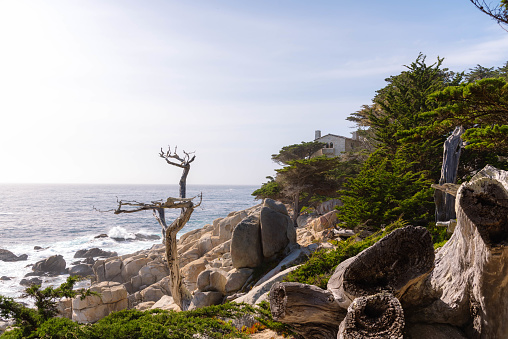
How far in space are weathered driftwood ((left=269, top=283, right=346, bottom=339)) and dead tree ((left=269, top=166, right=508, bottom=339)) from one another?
1cm

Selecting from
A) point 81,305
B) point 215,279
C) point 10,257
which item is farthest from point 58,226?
point 215,279

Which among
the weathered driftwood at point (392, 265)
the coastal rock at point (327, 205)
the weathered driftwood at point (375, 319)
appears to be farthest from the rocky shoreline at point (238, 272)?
the weathered driftwood at point (375, 319)

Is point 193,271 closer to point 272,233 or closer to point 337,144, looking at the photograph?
point 272,233

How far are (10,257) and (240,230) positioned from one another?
26696 mm

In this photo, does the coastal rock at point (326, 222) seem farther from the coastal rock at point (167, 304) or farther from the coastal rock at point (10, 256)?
the coastal rock at point (10, 256)

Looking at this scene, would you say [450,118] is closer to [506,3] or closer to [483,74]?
[506,3]

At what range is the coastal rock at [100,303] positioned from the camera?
12.3 metres

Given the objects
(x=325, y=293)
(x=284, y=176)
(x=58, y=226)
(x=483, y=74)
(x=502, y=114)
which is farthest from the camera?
(x=58, y=226)

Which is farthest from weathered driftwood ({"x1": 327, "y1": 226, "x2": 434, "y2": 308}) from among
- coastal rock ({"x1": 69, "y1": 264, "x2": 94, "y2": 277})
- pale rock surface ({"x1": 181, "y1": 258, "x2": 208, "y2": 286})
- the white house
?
the white house

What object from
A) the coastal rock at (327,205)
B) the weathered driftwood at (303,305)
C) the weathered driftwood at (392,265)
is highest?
the weathered driftwood at (392,265)

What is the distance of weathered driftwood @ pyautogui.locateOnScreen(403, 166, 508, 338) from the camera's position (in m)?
2.72

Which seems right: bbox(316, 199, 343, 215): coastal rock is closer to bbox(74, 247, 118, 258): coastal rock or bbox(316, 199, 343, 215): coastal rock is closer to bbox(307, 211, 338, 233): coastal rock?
bbox(307, 211, 338, 233): coastal rock

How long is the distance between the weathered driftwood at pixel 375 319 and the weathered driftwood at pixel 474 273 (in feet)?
2.52

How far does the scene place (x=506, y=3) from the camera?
24.7 ft
